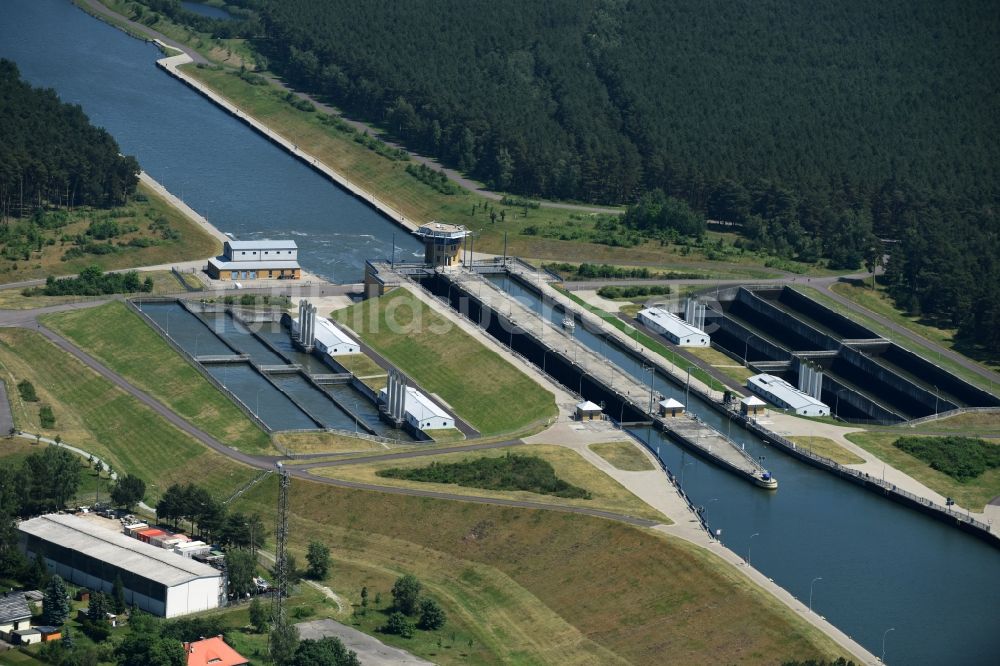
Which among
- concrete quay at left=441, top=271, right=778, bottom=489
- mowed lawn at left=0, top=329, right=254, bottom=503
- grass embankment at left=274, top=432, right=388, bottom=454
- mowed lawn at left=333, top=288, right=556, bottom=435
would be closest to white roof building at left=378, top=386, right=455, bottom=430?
mowed lawn at left=333, top=288, right=556, bottom=435

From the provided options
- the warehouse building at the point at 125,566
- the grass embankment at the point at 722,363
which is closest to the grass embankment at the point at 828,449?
the grass embankment at the point at 722,363

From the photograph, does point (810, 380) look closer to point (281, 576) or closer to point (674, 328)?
point (674, 328)

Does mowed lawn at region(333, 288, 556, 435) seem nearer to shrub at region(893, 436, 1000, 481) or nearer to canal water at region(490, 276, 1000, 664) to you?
canal water at region(490, 276, 1000, 664)

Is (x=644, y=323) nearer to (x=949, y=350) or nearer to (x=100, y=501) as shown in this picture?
(x=949, y=350)

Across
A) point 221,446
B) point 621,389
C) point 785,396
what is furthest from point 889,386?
point 221,446

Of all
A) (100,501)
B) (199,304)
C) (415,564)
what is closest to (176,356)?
(199,304)

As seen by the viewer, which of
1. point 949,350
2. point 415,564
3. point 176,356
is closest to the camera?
point 415,564
